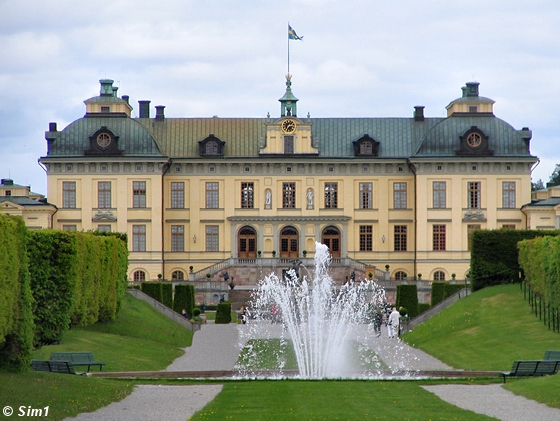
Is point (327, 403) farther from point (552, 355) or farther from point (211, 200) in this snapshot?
point (211, 200)

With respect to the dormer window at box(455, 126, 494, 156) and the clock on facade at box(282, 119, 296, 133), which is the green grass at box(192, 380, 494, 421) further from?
the clock on facade at box(282, 119, 296, 133)

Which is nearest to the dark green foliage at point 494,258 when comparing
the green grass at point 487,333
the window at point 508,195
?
the green grass at point 487,333

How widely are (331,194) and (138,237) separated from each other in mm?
10941

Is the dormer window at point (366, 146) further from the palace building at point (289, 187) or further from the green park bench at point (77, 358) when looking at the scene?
the green park bench at point (77, 358)

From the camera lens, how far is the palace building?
6594 cm

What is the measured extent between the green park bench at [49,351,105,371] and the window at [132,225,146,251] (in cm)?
3825

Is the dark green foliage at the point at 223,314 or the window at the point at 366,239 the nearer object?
the dark green foliage at the point at 223,314

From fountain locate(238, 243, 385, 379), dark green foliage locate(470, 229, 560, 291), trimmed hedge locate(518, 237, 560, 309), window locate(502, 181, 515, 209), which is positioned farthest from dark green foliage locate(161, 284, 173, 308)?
window locate(502, 181, 515, 209)

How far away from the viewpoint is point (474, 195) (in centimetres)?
6619

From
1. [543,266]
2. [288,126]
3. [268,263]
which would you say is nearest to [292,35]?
[288,126]

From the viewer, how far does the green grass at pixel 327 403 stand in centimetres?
1894

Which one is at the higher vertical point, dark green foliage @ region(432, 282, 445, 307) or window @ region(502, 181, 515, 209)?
window @ region(502, 181, 515, 209)

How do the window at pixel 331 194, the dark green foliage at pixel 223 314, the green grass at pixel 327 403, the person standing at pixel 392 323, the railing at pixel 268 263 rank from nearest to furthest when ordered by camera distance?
1. the green grass at pixel 327 403
2. the person standing at pixel 392 323
3. the dark green foliage at pixel 223 314
4. the railing at pixel 268 263
5. the window at pixel 331 194

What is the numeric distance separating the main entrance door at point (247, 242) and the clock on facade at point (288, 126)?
5840mm
